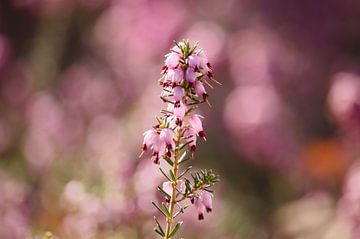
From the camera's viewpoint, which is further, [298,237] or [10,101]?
[10,101]

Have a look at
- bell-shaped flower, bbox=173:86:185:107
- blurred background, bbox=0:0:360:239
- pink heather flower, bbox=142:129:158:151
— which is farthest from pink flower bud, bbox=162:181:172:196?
blurred background, bbox=0:0:360:239

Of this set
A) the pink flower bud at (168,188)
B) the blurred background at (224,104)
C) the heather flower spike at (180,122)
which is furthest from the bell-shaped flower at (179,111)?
the blurred background at (224,104)

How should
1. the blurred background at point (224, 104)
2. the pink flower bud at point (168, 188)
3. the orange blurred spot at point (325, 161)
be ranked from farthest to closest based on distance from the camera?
the orange blurred spot at point (325, 161)
the blurred background at point (224, 104)
the pink flower bud at point (168, 188)

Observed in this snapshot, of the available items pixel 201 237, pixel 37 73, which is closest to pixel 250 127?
pixel 37 73

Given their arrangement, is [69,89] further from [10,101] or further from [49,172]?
[49,172]

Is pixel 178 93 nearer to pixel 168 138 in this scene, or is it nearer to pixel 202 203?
pixel 168 138

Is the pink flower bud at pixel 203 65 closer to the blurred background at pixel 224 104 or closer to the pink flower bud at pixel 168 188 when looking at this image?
the pink flower bud at pixel 168 188

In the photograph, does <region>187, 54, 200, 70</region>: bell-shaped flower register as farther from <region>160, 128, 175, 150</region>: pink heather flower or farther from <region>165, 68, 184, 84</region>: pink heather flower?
<region>160, 128, 175, 150</region>: pink heather flower
